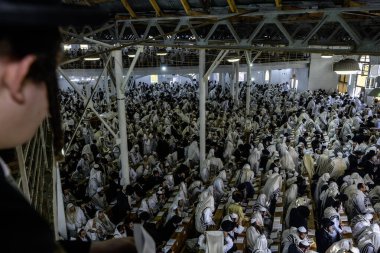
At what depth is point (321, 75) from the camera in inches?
1228

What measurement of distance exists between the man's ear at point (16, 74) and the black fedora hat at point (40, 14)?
8cm

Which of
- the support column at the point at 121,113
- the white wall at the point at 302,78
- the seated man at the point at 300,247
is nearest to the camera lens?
the seated man at the point at 300,247

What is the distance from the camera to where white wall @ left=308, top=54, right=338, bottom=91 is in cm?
3074

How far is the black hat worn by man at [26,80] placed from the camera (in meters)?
0.66

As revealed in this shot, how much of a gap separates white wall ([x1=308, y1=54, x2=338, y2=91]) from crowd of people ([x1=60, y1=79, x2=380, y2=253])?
10.9 meters

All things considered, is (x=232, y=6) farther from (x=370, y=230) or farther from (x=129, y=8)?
(x=370, y=230)

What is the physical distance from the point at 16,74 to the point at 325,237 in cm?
828

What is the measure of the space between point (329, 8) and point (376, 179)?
759 cm

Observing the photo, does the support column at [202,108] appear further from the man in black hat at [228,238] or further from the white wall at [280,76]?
the white wall at [280,76]

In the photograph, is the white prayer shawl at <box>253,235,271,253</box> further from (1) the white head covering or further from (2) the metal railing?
(2) the metal railing

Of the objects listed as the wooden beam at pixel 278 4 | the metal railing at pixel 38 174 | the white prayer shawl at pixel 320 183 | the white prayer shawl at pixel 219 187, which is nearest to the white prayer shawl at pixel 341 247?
the white prayer shawl at pixel 320 183

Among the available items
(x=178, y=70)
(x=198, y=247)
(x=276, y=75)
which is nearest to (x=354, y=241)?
(x=198, y=247)

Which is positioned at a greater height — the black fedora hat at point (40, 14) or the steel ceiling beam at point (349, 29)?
the steel ceiling beam at point (349, 29)

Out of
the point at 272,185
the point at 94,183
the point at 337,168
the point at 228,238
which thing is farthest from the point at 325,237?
the point at 94,183
